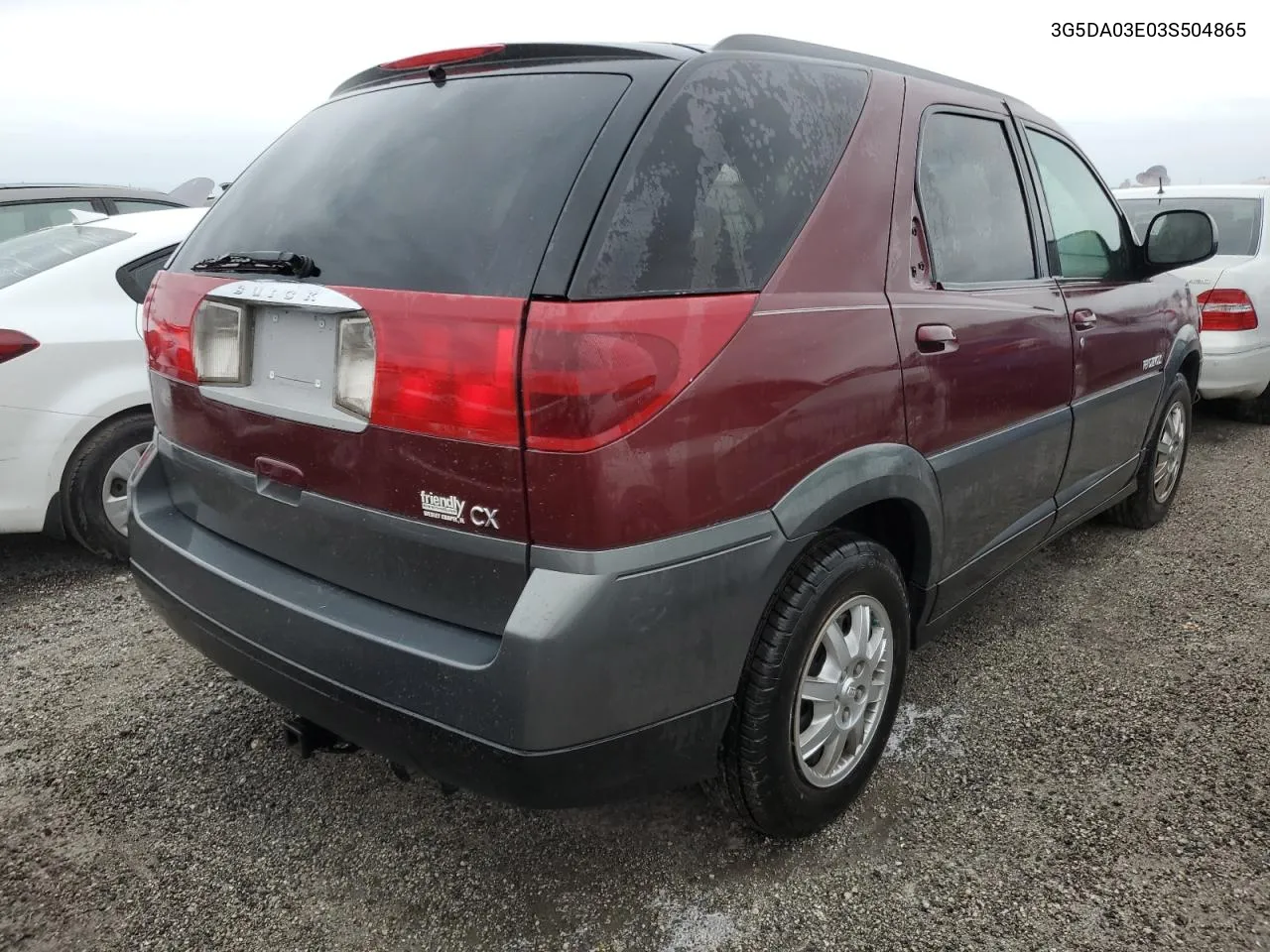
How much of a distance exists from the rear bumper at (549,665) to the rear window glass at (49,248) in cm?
264

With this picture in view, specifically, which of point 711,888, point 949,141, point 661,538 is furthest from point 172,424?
point 949,141

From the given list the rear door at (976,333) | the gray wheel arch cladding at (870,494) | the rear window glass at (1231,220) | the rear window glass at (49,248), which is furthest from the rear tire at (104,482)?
the rear window glass at (1231,220)

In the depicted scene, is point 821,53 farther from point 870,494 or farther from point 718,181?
point 870,494

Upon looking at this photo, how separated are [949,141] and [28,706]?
10.5 feet

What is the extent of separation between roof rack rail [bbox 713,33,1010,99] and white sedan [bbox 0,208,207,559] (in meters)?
2.90

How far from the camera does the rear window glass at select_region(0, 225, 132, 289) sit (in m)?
3.84

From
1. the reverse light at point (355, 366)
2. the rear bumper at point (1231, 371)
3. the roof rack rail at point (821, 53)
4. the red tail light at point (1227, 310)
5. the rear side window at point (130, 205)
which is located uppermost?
the roof rack rail at point (821, 53)

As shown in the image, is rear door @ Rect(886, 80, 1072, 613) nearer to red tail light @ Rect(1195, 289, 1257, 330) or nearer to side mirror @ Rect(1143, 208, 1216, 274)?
side mirror @ Rect(1143, 208, 1216, 274)

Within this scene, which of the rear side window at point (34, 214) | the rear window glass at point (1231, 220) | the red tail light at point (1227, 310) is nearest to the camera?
the rear side window at point (34, 214)

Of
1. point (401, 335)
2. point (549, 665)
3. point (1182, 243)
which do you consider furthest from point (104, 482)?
point (1182, 243)

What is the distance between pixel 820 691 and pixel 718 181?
1.12 metres

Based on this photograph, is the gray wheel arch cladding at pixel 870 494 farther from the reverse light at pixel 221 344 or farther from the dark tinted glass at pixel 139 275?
the dark tinted glass at pixel 139 275

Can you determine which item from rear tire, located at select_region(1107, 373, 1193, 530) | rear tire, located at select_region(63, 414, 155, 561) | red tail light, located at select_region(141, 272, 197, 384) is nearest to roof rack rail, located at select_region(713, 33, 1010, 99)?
red tail light, located at select_region(141, 272, 197, 384)

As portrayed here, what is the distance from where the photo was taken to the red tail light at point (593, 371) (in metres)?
1.55
